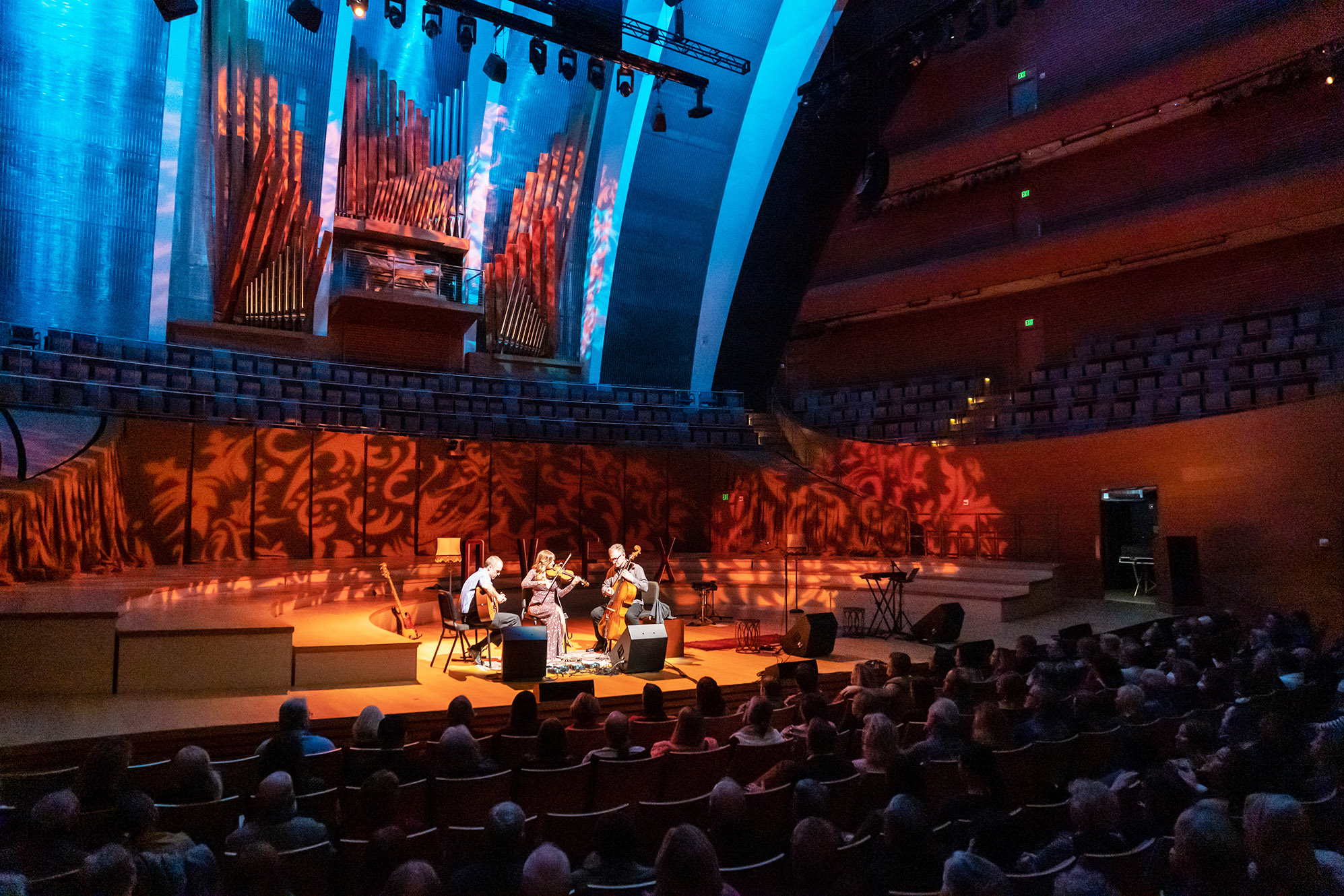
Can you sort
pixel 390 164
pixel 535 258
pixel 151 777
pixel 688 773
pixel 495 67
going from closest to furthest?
1. pixel 151 777
2. pixel 688 773
3. pixel 495 67
4. pixel 390 164
5. pixel 535 258

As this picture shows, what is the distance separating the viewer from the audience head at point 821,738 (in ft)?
13.2

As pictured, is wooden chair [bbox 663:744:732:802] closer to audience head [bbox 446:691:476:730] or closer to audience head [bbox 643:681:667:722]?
audience head [bbox 643:681:667:722]

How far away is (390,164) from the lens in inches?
631

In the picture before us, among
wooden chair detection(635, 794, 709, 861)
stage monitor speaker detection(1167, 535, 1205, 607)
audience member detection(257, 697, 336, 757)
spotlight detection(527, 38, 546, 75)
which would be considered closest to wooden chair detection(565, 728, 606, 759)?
wooden chair detection(635, 794, 709, 861)

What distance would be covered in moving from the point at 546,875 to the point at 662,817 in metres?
1.30

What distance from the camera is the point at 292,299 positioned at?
49.5 ft

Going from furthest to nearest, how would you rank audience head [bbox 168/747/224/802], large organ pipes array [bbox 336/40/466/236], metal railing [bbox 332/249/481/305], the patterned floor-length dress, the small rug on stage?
large organ pipes array [bbox 336/40/466/236]
metal railing [bbox 332/249/481/305]
the small rug on stage
the patterned floor-length dress
audience head [bbox 168/747/224/802]

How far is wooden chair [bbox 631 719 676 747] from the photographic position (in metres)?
5.00

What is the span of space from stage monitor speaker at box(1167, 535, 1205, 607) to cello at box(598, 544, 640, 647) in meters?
8.02

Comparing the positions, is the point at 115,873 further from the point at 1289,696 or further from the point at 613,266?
the point at 613,266

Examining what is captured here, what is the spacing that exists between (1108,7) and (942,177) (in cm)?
417

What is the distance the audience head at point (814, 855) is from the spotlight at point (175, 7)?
11.3 meters

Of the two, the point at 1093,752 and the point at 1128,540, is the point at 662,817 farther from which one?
the point at 1128,540

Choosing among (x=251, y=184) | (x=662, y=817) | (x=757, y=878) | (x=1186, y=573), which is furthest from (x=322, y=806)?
(x=251, y=184)
